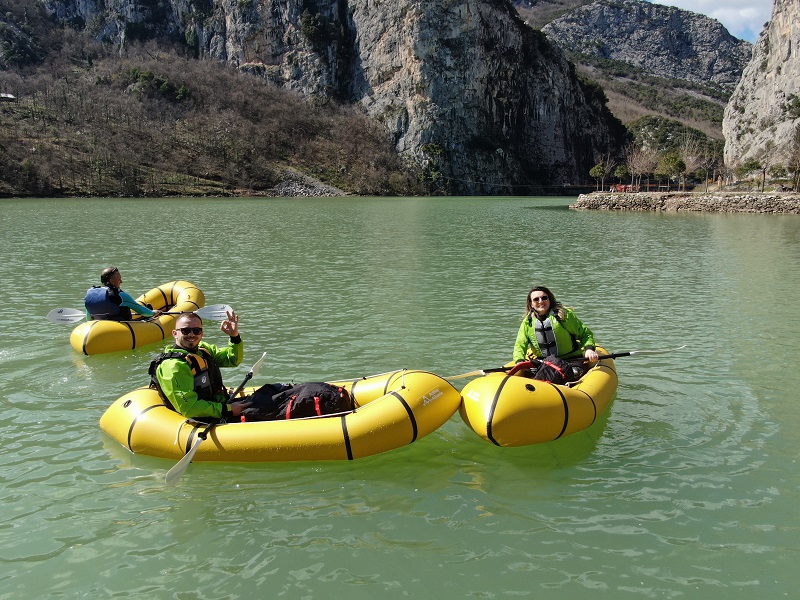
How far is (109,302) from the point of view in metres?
10.3

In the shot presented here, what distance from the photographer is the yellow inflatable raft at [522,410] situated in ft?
19.7

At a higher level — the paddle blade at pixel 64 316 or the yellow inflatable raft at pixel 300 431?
the paddle blade at pixel 64 316

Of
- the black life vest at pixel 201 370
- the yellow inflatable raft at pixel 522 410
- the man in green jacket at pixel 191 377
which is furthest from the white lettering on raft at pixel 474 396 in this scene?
the black life vest at pixel 201 370

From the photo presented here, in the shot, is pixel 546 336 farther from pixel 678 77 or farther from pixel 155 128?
pixel 678 77

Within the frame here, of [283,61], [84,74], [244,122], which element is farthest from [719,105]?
[84,74]

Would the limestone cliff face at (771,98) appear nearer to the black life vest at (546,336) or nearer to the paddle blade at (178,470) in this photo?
the black life vest at (546,336)

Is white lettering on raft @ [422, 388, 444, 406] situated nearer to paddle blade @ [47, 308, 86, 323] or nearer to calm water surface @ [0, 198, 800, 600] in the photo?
calm water surface @ [0, 198, 800, 600]

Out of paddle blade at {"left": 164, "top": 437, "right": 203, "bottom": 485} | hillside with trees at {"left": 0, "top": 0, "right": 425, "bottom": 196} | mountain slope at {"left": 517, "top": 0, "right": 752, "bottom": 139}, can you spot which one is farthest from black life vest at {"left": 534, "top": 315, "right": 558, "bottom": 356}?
mountain slope at {"left": 517, "top": 0, "right": 752, "bottom": 139}

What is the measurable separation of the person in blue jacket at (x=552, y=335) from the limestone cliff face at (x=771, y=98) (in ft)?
214

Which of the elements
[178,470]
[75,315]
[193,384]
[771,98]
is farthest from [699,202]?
[178,470]

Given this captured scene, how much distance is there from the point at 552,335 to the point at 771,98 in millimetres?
76353

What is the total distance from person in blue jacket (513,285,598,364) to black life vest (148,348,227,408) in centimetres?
359

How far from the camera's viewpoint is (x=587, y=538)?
4.79m

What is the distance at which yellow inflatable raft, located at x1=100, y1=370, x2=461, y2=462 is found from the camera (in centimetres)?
579
